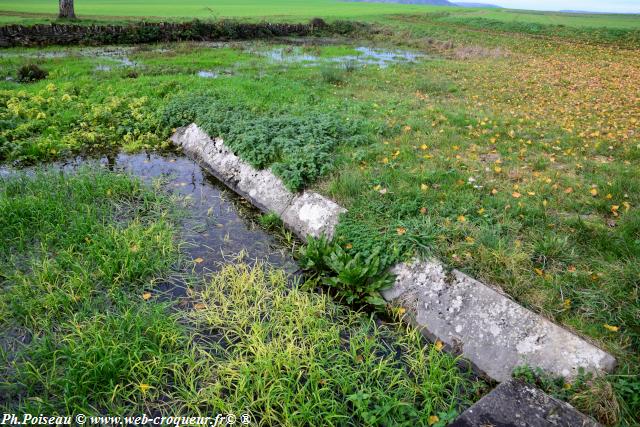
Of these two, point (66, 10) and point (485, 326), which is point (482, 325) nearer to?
point (485, 326)

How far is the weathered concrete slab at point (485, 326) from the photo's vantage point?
4160 millimetres

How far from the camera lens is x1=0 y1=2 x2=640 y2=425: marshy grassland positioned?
4.09 metres

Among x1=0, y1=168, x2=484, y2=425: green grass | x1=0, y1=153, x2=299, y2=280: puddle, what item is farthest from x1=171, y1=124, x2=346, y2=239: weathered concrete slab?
x1=0, y1=168, x2=484, y2=425: green grass

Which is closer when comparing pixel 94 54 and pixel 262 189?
pixel 262 189

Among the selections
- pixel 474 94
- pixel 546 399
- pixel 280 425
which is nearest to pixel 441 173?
pixel 546 399

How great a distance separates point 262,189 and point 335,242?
252 centimetres

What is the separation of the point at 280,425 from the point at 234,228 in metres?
3.89

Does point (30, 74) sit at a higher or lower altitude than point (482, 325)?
A: higher

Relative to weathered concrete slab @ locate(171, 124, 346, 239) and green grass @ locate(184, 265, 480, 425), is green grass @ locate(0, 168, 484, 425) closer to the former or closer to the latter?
green grass @ locate(184, 265, 480, 425)

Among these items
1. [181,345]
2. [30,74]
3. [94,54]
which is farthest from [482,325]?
[94,54]

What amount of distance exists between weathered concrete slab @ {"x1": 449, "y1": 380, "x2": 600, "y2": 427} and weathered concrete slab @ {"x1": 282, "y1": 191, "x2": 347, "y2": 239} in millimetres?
3304

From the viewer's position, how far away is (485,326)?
468 centimetres

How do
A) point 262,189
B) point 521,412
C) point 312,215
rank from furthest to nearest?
point 262,189, point 312,215, point 521,412

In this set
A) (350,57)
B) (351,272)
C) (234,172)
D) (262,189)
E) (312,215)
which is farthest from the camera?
(350,57)
